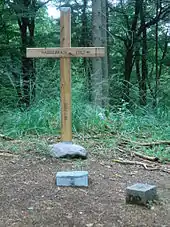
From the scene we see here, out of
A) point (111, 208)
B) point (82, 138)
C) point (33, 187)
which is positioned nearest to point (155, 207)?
point (111, 208)

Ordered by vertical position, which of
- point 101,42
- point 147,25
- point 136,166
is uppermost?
point 147,25

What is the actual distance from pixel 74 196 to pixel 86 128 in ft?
7.99

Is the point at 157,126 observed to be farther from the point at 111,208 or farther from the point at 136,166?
the point at 111,208

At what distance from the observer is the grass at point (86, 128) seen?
4.56m

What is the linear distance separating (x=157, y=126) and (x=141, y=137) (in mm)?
885

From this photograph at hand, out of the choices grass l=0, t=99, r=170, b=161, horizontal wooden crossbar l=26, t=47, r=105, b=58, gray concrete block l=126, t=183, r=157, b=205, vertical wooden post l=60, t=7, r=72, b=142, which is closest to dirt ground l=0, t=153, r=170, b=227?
gray concrete block l=126, t=183, r=157, b=205

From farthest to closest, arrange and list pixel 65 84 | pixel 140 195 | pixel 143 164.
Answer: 1. pixel 65 84
2. pixel 143 164
3. pixel 140 195

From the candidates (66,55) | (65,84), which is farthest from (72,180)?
(66,55)

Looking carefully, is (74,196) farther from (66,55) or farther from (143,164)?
(66,55)

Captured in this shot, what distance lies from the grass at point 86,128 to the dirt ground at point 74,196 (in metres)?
0.62

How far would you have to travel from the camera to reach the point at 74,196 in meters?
2.90

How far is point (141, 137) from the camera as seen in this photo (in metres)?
5.20

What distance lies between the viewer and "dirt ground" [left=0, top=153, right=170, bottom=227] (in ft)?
8.05

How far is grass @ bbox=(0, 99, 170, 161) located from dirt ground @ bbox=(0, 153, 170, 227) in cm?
62
